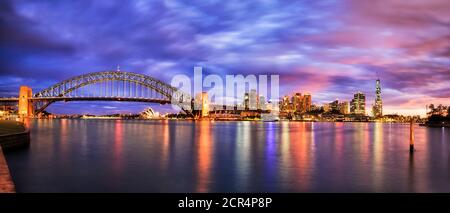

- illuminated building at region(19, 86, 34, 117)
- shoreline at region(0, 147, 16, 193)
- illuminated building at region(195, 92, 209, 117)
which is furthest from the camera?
illuminated building at region(195, 92, 209, 117)

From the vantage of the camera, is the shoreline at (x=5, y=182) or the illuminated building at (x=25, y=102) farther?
the illuminated building at (x=25, y=102)

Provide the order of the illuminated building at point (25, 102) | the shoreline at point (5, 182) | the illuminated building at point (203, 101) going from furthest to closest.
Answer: the illuminated building at point (203, 101) < the illuminated building at point (25, 102) < the shoreline at point (5, 182)

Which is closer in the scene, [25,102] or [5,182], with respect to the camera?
[5,182]

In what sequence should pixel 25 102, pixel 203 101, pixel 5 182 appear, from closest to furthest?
pixel 5 182, pixel 25 102, pixel 203 101

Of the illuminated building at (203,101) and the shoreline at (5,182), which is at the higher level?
the illuminated building at (203,101)

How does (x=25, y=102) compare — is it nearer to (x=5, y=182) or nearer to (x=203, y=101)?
(x=203, y=101)

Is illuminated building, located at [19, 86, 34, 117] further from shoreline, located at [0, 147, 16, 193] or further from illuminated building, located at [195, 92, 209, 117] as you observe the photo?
shoreline, located at [0, 147, 16, 193]

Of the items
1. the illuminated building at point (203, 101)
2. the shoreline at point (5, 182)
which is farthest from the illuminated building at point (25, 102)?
the shoreline at point (5, 182)

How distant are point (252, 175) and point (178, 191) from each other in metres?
3.95

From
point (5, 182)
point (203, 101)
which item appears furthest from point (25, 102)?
point (5, 182)

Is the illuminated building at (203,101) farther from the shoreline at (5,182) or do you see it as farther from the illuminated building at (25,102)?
the shoreline at (5,182)

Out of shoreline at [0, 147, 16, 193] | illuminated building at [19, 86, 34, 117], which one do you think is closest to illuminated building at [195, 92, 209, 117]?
illuminated building at [19, 86, 34, 117]
